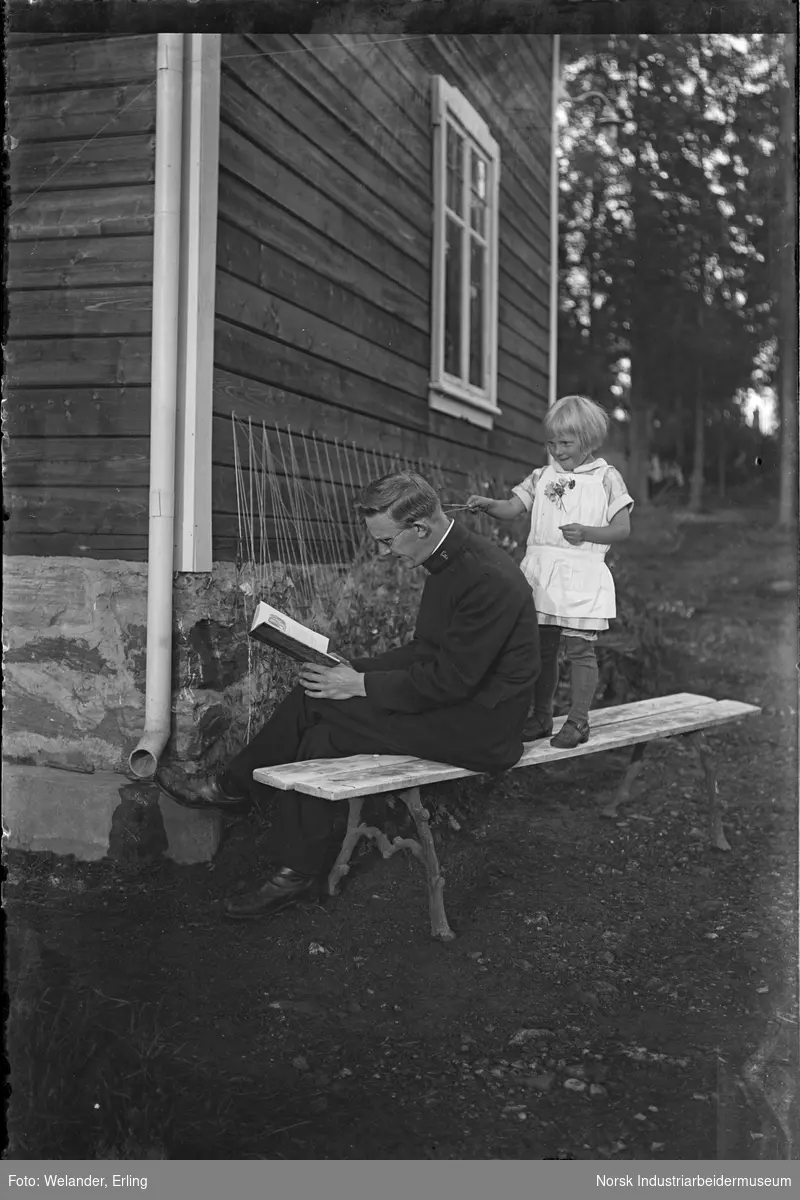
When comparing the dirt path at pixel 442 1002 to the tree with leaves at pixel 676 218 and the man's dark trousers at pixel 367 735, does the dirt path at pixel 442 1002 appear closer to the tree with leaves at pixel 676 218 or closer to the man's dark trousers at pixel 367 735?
the man's dark trousers at pixel 367 735

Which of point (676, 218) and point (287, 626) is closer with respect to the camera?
point (287, 626)

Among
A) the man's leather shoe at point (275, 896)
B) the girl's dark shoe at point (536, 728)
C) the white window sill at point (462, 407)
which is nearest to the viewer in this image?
the man's leather shoe at point (275, 896)

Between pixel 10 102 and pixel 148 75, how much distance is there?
0.45 metres

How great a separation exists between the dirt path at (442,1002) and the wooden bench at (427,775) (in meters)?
0.09

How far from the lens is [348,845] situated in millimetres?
3057

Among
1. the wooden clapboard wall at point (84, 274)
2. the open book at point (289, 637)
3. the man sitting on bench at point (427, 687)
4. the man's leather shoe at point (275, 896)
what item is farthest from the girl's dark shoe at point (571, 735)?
the wooden clapboard wall at point (84, 274)

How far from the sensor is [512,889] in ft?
10.6

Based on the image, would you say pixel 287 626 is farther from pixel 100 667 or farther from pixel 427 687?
pixel 100 667

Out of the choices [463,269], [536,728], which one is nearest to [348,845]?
[536,728]

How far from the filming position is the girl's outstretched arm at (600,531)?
3.26m

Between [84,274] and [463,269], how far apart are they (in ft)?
6.11

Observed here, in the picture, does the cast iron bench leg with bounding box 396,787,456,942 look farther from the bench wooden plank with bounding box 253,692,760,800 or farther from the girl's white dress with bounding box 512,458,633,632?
the girl's white dress with bounding box 512,458,633,632

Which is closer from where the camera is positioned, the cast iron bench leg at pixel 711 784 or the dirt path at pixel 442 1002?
the dirt path at pixel 442 1002
